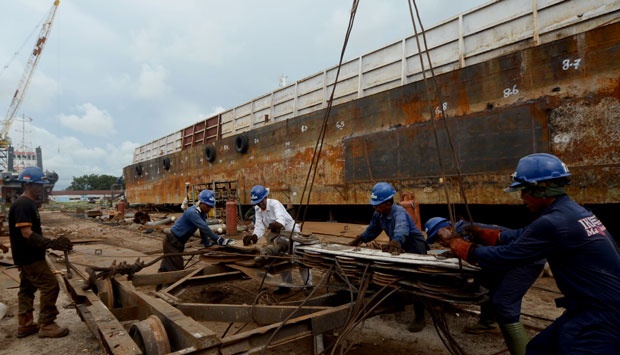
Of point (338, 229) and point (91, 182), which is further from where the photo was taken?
point (91, 182)

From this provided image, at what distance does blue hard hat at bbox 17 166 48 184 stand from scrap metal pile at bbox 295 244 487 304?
9.54 ft

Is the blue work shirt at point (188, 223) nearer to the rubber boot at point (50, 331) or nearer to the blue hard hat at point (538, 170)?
the rubber boot at point (50, 331)

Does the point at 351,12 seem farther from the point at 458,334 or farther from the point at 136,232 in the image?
the point at 136,232

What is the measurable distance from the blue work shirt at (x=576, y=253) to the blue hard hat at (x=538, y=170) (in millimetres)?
161

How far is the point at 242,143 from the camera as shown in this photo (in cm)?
1420

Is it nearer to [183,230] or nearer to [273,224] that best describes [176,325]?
[273,224]

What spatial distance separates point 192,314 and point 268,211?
2.30 m

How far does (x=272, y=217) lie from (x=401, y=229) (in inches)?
83.1

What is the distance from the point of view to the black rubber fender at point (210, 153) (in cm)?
1628

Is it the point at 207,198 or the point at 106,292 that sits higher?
the point at 207,198

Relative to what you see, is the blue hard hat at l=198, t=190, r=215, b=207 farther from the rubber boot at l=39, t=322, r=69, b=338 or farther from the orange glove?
the orange glove

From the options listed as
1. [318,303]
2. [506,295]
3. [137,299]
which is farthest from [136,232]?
[506,295]

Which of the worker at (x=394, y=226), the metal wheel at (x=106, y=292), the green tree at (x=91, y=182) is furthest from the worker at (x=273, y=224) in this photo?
the green tree at (x=91, y=182)

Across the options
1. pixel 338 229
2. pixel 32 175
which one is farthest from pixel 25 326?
pixel 338 229
